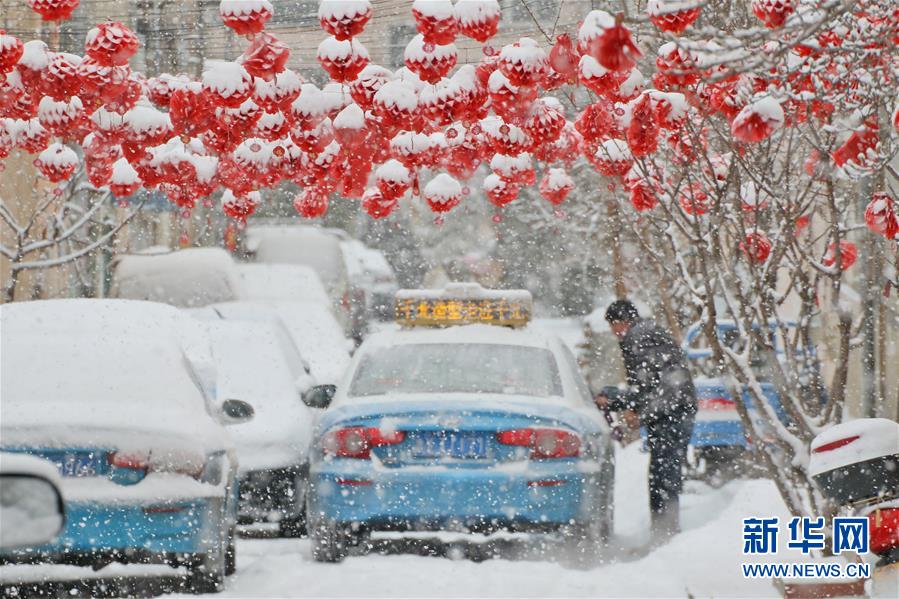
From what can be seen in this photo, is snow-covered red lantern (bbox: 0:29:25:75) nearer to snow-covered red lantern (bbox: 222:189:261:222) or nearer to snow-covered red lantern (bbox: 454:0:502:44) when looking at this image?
snow-covered red lantern (bbox: 222:189:261:222)

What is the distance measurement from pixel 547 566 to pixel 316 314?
34.9 feet

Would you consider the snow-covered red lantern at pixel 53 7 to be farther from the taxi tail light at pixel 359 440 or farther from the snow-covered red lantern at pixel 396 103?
the taxi tail light at pixel 359 440

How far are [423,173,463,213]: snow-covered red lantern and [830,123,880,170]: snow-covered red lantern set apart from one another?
2.00m

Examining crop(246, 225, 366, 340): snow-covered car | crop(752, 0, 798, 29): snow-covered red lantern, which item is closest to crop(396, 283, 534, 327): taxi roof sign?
crop(752, 0, 798, 29): snow-covered red lantern

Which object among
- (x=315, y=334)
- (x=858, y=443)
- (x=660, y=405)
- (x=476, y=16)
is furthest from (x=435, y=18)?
(x=315, y=334)

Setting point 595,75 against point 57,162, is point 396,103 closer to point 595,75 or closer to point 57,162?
point 595,75

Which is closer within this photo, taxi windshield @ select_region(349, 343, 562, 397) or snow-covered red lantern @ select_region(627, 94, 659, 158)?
snow-covered red lantern @ select_region(627, 94, 659, 158)

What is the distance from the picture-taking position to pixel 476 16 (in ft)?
19.1

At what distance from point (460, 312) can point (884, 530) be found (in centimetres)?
663

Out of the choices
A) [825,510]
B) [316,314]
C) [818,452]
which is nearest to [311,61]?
[825,510]

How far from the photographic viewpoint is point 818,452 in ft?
13.5

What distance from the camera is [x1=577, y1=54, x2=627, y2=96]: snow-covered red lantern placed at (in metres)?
6.05

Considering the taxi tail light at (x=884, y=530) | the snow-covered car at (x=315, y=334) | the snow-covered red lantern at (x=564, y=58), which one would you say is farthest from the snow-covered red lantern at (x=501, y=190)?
the snow-covered car at (x=315, y=334)

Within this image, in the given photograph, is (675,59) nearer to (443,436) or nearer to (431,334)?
(443,436)
